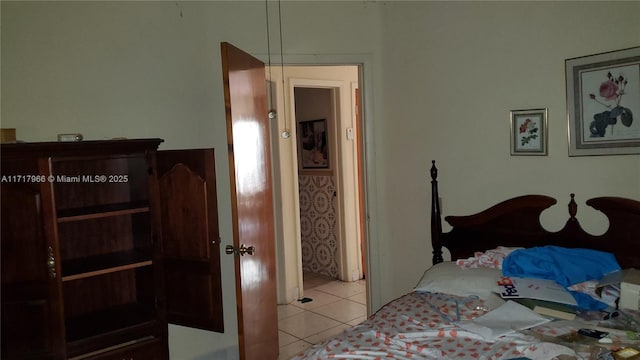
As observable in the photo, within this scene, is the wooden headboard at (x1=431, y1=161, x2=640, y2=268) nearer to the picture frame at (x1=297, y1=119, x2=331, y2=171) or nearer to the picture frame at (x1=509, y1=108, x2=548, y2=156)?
the picture frame at (x1=509, y1=108, x2=548, y2=156)

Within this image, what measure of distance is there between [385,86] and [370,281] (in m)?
1.34

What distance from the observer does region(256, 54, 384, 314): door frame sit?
3058 mm

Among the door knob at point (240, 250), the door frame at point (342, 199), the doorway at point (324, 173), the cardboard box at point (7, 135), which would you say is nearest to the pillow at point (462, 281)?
the door knob at point (240, 250)

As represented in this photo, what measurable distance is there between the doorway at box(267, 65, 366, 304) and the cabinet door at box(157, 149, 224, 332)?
60.0 inches

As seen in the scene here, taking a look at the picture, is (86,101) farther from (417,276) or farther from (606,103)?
(606,103)

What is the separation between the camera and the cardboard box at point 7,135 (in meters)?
2.30

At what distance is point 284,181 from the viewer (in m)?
4.16

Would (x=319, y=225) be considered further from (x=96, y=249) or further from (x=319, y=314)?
(x=96, y=249)

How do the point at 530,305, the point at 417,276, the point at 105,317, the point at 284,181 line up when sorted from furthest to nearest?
the point at 284,181 → the point at 417,276 → the point at 105,317 → the point at 530,305

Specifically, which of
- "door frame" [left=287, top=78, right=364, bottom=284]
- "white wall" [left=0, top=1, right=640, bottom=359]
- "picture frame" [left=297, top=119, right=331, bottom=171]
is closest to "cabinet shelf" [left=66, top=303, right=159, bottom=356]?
"white wall" [left=0, top=1, right=640, bottom=359]

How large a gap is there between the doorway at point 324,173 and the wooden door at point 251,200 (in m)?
1.16

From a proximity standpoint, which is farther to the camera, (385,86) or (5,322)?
(385,86)

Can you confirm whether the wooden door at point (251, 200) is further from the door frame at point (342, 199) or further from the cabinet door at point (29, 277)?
the door frame at point (342, 199)

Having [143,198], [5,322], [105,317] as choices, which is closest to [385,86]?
[143,198]
